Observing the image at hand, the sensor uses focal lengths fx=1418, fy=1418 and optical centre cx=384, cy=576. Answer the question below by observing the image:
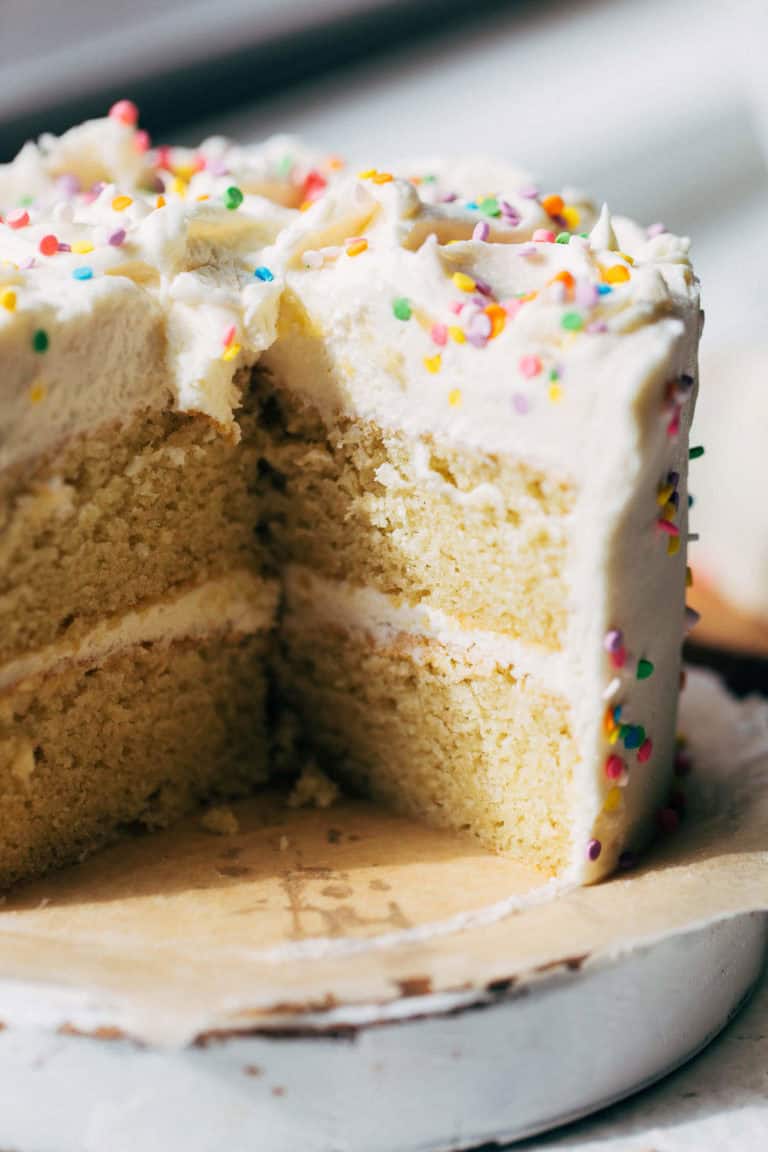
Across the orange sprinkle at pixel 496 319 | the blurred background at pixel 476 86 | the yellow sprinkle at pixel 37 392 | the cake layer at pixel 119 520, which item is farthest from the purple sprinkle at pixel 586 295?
the blurred background at pixel 476 86

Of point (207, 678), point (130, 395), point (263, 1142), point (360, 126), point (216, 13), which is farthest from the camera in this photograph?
point (360, 126)

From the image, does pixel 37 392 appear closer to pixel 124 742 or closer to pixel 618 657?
pixel 124 742

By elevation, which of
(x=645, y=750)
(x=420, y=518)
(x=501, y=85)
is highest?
(x=501, y=85)

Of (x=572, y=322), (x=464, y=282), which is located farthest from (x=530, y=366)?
(x=464, y=282)

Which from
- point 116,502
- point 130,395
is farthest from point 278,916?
point 130,395

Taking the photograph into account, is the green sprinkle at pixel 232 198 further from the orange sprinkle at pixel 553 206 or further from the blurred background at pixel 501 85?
the blurred background at pixel 501 85

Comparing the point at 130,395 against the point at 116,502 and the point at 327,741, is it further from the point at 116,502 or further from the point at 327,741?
the point at 327,741
